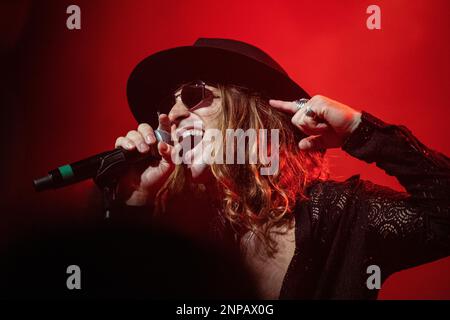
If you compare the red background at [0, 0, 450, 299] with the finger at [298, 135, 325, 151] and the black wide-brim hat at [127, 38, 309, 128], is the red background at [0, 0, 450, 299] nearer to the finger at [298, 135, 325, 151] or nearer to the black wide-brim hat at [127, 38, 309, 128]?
the black wide-brim hat at [127, 38, 309, 128]

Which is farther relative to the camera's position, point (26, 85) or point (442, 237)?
point (26, 85)

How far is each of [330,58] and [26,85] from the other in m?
1.36

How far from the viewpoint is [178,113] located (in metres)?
1.40

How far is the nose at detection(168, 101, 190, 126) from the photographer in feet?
4.53

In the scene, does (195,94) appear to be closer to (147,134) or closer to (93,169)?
(147,134)

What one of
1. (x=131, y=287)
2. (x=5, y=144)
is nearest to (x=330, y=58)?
(x=131, y=287)

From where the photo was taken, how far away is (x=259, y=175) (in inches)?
58.4

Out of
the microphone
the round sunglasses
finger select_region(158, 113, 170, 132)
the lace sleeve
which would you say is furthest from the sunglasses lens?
the lace sleeve

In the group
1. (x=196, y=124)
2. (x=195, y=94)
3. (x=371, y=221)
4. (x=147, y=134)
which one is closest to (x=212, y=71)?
(x=195, y=94)

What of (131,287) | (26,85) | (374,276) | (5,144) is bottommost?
(131,287)

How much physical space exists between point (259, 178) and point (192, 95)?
0.37 meters

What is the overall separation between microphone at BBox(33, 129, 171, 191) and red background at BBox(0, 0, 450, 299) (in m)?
0.69

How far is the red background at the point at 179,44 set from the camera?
183cm
